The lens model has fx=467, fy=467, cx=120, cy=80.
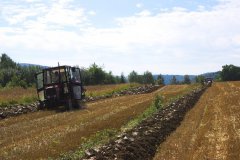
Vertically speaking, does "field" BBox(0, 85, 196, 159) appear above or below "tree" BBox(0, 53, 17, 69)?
below

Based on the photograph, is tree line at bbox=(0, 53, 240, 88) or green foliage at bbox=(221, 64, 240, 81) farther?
green foliage at bbox=(221, 64, 240, 81)

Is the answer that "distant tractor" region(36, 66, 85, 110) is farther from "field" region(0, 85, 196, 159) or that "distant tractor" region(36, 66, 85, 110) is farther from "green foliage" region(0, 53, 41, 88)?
"green foliage" region(0, 53, 41, 88)

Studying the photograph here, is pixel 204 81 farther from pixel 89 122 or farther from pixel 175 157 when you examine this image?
pixel 175 157

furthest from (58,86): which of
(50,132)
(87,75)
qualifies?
(87,75)

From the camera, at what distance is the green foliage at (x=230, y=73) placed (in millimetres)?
124938

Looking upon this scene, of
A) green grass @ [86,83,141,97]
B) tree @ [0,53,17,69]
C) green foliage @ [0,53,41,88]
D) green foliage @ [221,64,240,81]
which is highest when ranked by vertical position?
tree @ [0,53,17,69]

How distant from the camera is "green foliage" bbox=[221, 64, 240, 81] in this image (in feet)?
410

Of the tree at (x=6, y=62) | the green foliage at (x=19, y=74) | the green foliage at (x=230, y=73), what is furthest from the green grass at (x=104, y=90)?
the tree at (x=6, y=62)

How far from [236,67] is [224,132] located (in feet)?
374

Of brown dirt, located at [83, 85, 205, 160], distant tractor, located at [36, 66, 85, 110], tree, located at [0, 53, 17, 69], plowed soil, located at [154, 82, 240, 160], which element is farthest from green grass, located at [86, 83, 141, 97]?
tree, located at [0, 53, 17, 69]

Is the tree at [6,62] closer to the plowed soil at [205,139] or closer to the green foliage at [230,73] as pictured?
the green foliage at [230,73]

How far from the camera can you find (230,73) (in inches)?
4946

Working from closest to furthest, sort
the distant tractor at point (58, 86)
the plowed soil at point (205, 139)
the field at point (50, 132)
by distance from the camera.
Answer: the plowed soil at point (205, 139)
the field at point (50, 132)
the distant tractor at point (58, 86)

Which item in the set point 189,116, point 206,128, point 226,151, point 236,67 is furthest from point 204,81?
point 236,67
